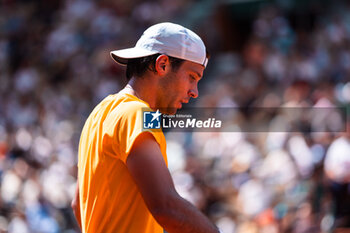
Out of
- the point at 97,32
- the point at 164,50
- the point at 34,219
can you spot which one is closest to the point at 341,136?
the point at 164,50

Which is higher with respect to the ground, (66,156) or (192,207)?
(192,207)

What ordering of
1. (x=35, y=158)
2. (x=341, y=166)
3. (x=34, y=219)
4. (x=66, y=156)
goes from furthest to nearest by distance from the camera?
(x=35, y=158) → (x=66, y=156) → (x=34, y=219) → (x=341, y=166)

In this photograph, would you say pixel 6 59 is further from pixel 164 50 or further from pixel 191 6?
pixel 164 50

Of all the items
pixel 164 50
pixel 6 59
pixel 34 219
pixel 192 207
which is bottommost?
pixel 34 219

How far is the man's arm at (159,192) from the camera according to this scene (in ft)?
6.25

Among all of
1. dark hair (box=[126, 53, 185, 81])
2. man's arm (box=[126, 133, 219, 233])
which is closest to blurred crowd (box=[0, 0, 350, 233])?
dark hair (box=[126, 53, 185, 81])

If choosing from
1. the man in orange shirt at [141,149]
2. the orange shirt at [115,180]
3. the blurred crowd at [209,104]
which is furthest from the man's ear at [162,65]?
the blurred crowd at [209,104]

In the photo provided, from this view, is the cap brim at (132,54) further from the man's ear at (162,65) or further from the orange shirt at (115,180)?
the orange shirt at (115,180)

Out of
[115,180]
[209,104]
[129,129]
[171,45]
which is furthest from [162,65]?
[209,104]

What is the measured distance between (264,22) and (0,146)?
17.2 ft

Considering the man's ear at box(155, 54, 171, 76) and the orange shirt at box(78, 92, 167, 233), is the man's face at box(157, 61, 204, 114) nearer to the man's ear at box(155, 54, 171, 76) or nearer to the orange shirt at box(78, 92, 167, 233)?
the man's ear at box(155, 54, 171, 76)

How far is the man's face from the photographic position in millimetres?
2273

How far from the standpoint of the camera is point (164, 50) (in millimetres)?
2252

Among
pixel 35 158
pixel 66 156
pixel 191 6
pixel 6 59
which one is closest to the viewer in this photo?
pixel 66 156
